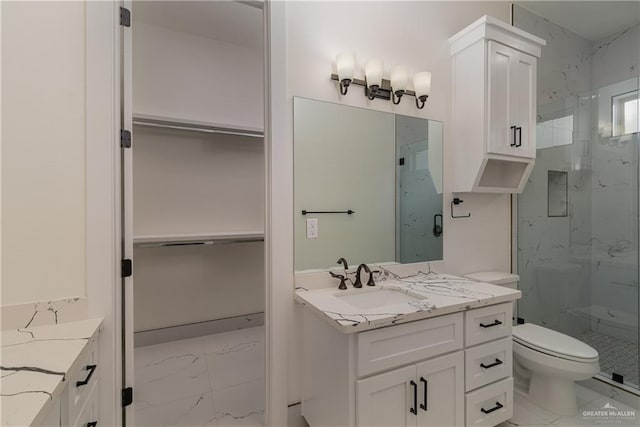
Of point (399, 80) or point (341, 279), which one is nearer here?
point (341, 279)

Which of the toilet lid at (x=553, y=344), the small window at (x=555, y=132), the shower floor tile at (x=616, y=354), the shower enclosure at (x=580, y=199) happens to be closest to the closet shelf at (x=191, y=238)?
the toilet lid at (x=553, y=344)

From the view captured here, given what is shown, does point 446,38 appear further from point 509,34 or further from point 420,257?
point 420,257

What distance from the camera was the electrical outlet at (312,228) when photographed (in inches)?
66.7

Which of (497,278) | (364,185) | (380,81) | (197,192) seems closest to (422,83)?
(380,81)

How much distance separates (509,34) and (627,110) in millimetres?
1303

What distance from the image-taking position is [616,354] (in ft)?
7.40

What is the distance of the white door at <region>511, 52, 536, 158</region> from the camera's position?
6.58ft

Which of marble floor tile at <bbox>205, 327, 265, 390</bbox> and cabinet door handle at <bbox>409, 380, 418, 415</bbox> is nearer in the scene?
cabinet door handle at <bbox>409, 380, 418, 415</bbox>

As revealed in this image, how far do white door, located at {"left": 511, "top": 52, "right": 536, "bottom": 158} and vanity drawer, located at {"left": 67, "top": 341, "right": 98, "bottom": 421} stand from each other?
100 inches

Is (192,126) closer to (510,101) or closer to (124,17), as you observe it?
(124,17)

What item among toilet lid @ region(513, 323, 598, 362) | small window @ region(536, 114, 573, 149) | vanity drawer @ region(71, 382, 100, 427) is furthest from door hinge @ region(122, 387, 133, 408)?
small window @ region(536, 114, 573, 149)

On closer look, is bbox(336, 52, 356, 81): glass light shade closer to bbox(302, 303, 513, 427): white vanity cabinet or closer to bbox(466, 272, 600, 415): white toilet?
bbox(302, 303, 513, 427): white vanity cabinet

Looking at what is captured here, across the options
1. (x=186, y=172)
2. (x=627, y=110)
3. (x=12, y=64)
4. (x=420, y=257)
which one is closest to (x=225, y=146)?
(x=186, y=172)

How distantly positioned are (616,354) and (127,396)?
3282 millimetres
